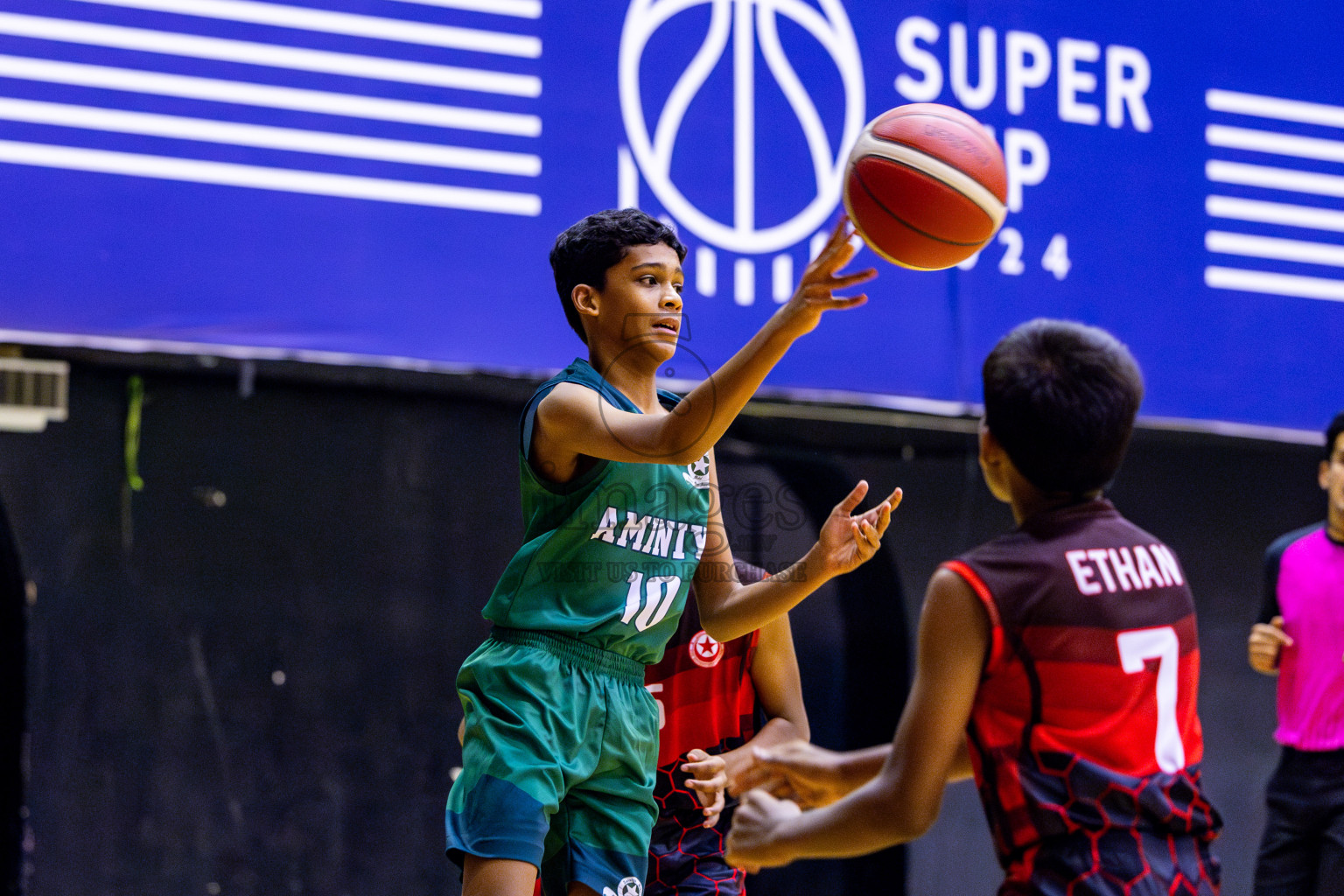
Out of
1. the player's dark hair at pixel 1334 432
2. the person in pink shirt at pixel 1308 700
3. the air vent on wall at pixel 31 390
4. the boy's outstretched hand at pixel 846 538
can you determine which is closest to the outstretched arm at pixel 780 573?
the boy's outstretched hand at pixel 846 538

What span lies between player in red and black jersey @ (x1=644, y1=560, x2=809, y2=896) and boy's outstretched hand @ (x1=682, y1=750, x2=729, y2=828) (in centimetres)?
9

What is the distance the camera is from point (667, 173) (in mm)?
5234

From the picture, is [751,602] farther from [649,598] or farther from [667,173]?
[667,173]

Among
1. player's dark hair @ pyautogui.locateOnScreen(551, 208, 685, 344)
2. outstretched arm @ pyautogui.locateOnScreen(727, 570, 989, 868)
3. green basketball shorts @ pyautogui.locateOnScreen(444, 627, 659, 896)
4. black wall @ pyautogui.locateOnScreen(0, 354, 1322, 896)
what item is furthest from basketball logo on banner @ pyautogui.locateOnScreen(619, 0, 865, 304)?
outstretched arm @ pyautogui.locateOnScreen(727, 570, 989, 868)

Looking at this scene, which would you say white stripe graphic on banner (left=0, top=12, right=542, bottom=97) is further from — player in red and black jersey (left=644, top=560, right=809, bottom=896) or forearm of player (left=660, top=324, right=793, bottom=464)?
forearm of player (left=660, top=324, right=793, bottom=464)

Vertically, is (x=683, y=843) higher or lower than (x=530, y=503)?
lower

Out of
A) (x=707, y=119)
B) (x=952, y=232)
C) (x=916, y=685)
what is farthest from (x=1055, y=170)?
(x=916, y=685)

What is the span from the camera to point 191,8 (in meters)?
4.62

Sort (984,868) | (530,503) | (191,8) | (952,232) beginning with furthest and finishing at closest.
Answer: (984,868) < (191,8) < (530,503) < (952,232)

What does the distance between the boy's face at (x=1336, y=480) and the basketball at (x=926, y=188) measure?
2.69 metres

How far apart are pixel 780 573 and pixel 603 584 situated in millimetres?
499

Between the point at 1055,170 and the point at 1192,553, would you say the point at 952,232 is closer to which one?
the point at 1055,170

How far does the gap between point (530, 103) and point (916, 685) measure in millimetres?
3402

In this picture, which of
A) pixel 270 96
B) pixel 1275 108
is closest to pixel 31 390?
pixel 270 96
